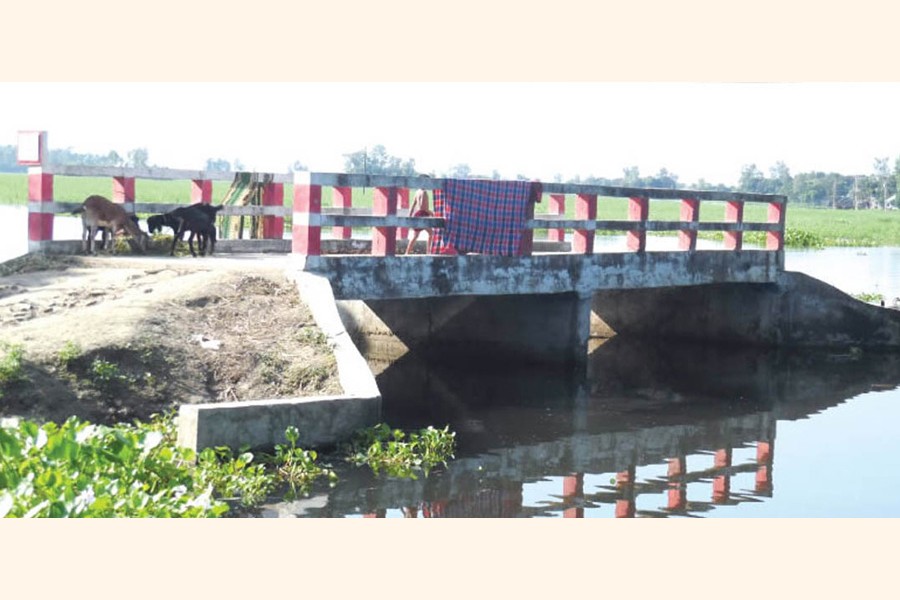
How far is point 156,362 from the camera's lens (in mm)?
10758

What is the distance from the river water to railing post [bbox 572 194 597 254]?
1.67m

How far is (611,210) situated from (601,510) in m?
88.7

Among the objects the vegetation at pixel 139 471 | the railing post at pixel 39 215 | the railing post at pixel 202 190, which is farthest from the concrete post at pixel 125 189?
the vegetation at pixel 139 471

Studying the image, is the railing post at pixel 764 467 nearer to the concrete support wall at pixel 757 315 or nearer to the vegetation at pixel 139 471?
the vegetation at pixel 139 471

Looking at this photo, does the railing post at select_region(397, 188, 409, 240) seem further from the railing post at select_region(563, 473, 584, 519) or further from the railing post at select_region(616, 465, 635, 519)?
the railing post at select_region(563, 473, 584, 519)

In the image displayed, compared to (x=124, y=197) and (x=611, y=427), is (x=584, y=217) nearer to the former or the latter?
(x=611, y=427)

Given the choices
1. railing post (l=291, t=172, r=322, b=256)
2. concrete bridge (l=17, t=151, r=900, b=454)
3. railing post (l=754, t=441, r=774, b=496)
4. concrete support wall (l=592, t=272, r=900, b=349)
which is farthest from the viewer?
concrete support wall (l=592, t=272, r=900, b=349)

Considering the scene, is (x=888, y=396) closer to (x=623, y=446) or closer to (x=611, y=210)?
(x=623, y=446)

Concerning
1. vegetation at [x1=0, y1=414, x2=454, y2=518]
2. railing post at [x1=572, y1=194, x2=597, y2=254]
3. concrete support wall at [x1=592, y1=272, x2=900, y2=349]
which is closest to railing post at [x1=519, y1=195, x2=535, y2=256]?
railing post at [x1=572, y1=194, x2=597, y2=254]

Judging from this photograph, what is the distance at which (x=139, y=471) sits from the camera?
27.8 ft

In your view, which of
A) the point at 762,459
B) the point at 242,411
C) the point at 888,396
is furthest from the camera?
the point at 888,396

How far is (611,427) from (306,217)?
3915mm

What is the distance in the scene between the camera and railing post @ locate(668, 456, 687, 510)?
1042 centimetres

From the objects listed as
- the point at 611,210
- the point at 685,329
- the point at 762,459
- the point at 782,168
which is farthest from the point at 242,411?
the point at 782,168
